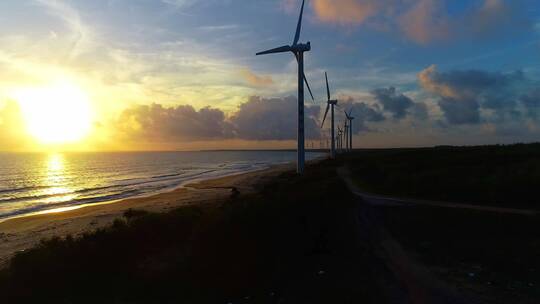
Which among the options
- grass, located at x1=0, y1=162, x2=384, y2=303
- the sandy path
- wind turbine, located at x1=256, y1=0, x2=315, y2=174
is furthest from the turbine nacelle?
grass, located at x1=0, y1=162, x2=384, y2=303

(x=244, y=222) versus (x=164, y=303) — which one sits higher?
(x=244, y=222)

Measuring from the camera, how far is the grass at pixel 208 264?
1330 cm

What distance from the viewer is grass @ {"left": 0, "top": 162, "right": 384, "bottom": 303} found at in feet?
43.7

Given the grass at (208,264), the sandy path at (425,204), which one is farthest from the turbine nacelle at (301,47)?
the grass at (208,264)

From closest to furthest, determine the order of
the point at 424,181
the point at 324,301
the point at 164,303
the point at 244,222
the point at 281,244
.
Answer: the point at 324,301
the point at 164,303
the point at 281,244
the point at 244,222
the point at 424,181

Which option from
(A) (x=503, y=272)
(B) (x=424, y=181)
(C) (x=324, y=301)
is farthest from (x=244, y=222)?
(B) (x=424, y=181)

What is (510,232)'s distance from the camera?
19234 millimetres

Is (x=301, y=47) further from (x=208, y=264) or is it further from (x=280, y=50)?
(x=208, y=264)

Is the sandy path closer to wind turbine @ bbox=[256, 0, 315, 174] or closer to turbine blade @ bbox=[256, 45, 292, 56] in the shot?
wind turbine @ bbox=[256, 0, 315, 174]

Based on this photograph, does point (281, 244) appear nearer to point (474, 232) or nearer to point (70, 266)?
point (70, 266)

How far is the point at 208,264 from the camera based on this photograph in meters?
15.9

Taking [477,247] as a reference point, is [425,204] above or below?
above

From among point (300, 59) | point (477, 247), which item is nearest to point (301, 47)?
point (300, 59)

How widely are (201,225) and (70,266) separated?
6.38 metres
